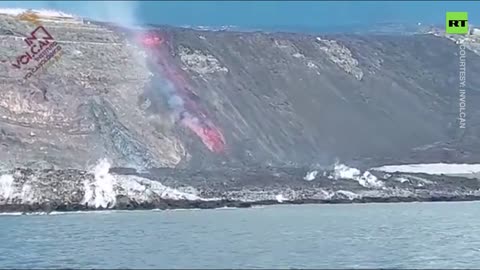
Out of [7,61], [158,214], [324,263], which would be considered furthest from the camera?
[7,61]

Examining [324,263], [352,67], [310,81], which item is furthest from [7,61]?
[324,263]

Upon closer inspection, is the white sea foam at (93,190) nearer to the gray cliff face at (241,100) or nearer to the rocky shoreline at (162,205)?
the rocky shoreline at (162,205)

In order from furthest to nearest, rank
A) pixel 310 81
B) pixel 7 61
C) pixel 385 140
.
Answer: pixel 310 81 → pixel 385 140 → pixel 7 61

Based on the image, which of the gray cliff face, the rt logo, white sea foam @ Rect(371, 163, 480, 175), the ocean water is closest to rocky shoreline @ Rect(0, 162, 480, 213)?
the ocean water

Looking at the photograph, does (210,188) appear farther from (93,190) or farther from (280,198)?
(93,190)

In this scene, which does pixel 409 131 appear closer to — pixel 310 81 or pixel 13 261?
pixel 310 81

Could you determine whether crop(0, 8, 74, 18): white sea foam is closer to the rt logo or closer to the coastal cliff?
the coastal cliff
